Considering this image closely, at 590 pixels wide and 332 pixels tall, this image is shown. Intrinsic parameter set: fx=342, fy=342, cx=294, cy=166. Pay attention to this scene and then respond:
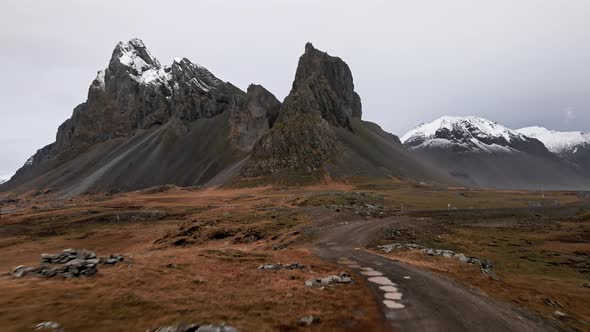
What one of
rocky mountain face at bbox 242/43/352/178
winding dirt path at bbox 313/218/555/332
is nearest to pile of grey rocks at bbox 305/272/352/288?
winding dirt path at bbox 313/218/555/332

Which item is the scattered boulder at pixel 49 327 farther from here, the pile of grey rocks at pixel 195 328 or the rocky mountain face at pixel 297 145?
the rocky mountain face at pixel 297 145

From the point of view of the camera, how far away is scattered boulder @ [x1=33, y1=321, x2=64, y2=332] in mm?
12352

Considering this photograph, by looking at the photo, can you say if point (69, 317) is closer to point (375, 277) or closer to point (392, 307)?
point (392, 307)

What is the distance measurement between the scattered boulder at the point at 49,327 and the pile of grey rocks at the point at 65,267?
7.34m

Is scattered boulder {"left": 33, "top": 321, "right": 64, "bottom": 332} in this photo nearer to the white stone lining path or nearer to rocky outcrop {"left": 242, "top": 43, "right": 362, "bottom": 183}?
the white stone lining path

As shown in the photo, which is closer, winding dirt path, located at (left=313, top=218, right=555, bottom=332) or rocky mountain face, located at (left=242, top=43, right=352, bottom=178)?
winding dirt path, located at (left=313, top=218, right=555, bottom=332)

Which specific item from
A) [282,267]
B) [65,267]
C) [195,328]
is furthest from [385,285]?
[65,267]

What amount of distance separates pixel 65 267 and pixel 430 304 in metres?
20.5

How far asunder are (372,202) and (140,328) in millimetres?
70986

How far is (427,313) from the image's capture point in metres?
15.8

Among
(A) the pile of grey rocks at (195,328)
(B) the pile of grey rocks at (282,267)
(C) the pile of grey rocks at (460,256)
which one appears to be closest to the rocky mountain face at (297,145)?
(C) the pile of grey rocks at (460,256)

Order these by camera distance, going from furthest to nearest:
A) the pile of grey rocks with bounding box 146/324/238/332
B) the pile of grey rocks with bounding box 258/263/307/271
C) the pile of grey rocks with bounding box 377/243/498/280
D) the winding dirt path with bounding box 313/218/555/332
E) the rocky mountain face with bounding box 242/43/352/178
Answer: the rocky mountain face with bounding box 242/43/352/178 → the pile of grey rocks with bounding box 377/243/498/280 → the pile of grey rocks with bounding box 258/263/307/271 → the winding dirt path with bounding box 313/218/555/332 → the pile of grey rocks with bounding box 146/324/238/332

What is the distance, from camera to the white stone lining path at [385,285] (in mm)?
17125

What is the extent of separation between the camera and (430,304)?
55.8 ft
